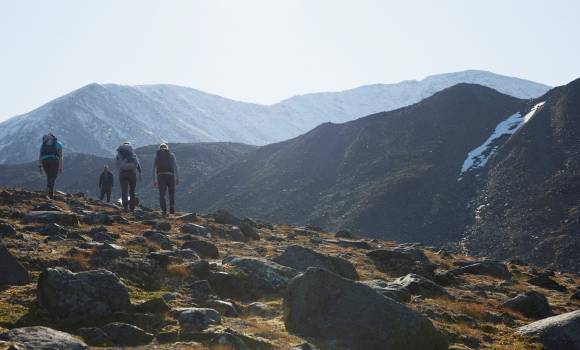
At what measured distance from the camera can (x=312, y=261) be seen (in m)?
13.9

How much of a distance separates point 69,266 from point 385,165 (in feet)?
290

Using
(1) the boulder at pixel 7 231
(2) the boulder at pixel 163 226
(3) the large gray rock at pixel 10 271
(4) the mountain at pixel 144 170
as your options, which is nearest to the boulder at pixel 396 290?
(3) the large gray rock at pixel 10 271

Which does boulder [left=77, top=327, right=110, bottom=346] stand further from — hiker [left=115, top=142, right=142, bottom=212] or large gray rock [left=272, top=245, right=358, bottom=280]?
hiker [left=115, top=142, right=142, bottom=212]

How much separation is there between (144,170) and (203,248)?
389ft

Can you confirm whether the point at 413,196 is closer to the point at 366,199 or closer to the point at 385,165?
the point at 366,199

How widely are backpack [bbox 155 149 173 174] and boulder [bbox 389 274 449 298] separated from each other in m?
11.4

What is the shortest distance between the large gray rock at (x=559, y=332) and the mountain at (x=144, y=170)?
308ft

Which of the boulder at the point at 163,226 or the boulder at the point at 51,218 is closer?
the boulder at the point at 51,218

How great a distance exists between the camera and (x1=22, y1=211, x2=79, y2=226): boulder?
15.2 m

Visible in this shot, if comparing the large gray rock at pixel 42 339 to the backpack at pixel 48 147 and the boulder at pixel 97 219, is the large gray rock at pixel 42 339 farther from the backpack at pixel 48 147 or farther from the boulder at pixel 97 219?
the backpack at pixel 48 147

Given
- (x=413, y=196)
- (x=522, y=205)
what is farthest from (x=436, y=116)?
(x=522, y=205)

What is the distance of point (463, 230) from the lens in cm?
7025

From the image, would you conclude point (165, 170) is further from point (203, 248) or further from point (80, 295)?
point (80, 295)

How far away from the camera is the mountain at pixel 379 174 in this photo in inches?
3024
